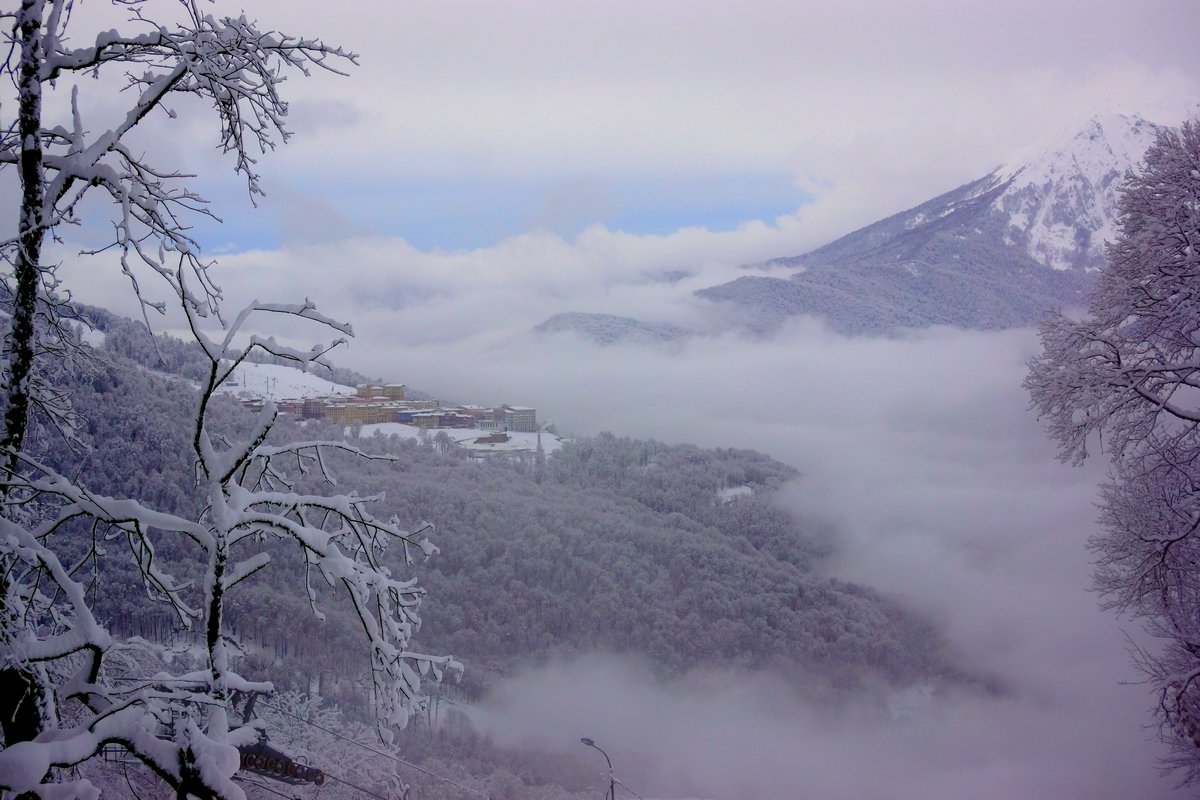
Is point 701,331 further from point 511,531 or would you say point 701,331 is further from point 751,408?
point 511,531

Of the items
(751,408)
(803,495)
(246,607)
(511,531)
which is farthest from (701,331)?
(246,607)

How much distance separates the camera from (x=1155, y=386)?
5.08 metres

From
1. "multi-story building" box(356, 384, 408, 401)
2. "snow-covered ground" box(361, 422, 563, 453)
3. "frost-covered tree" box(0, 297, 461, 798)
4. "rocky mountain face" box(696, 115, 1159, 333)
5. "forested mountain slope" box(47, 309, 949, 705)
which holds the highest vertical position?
"rocky mountain face" box(696, 115, 1159, 333)

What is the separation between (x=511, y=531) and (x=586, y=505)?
6000 millimetres

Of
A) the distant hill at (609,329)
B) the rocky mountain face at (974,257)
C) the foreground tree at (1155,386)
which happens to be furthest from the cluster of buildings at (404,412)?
the distant hill at (609,329)

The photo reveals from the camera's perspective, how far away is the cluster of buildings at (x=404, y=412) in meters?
17.5

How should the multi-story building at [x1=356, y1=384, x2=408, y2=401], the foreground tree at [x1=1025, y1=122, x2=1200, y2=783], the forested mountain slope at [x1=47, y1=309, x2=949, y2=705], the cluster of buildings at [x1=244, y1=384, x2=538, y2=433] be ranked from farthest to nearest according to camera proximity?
1. the multi-story building at [x1=356, y1=384, x2=408, y2=401]
2. the forested mountain slope at [x1=47, y1=309, x2=949, y2=705]
3. the cluster of buildings at [x1=244, y1=384, x2=538, y2=433]
4. the foreground tree at [x1=1025, y1=122, x2=1200, y2=783]

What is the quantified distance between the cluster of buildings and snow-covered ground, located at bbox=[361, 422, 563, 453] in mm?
206

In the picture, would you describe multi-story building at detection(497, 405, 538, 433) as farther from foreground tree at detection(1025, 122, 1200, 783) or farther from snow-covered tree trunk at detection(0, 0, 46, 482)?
snow-covered tree trunk at detection(0, 0, 46, 482)

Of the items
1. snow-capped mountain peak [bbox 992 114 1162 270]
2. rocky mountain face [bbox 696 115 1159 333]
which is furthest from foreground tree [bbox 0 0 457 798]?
snow-capped mountain peak [bbox 992 114 1162 270]

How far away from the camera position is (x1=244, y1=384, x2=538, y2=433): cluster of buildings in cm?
1751

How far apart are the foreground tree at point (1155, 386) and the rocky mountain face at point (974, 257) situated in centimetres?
3015

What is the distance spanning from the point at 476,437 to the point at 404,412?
5176 millimetres

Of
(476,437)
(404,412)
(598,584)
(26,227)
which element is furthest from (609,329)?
(26,227)
